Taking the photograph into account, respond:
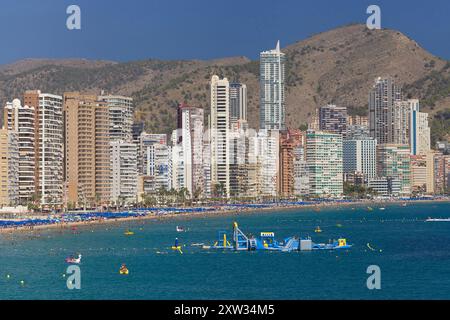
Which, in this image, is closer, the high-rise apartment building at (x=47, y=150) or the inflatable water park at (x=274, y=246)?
the inflatable water park at (x=274, y=246)

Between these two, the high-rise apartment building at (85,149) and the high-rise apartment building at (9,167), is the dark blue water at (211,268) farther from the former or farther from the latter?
the high-rise apartment building at (85,149)

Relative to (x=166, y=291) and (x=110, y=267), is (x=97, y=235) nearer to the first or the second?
(x=110, y=267)

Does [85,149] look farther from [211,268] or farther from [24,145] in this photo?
[211,268]

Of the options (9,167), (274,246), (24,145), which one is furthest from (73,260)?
(24,145)

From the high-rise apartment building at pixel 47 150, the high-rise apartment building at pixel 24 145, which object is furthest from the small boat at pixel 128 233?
the high-rise apartment building at pixel 47 150

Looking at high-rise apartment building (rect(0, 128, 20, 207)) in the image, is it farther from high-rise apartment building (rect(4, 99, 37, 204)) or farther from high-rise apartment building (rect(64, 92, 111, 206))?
high-rise apartment building (rect(64, 92, 111, 206))

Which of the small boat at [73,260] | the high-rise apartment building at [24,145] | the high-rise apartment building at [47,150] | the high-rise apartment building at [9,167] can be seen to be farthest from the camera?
the high-rise apartment building at [47,150]
